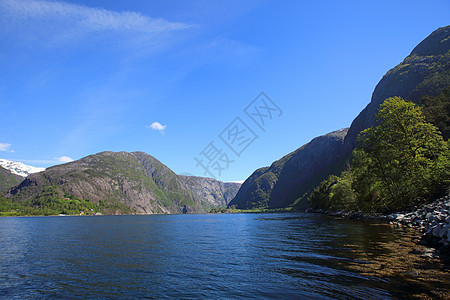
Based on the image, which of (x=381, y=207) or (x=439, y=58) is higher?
(x=439, y=58)

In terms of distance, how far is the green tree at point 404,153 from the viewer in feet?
154

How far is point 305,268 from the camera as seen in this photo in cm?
1933

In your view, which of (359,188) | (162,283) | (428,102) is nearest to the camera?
(162,283)

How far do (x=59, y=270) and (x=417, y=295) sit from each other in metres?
26.8

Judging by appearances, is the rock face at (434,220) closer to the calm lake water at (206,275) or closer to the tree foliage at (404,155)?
the calm lake water at (206,275)

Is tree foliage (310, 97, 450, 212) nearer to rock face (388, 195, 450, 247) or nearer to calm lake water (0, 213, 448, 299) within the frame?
rock face (388, 195, 450, 247)

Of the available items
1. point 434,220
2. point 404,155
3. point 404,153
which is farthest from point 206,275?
point 404,155

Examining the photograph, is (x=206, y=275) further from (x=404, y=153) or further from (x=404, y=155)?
(x=404, y=155)

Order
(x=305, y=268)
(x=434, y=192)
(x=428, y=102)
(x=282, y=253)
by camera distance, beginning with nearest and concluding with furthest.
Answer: (x=305, y=268), (x=282, y=253), (x=434, y=192), (x=428, y=102)

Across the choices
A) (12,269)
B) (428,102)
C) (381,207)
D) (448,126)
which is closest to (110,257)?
(12,269)

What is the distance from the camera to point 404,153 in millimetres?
50781

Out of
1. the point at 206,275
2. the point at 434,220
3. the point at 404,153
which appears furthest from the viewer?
the point at 404,153

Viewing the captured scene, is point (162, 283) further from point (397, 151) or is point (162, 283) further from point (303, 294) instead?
point (397, 151)

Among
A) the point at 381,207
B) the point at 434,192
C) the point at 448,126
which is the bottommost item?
the point at 381,207
